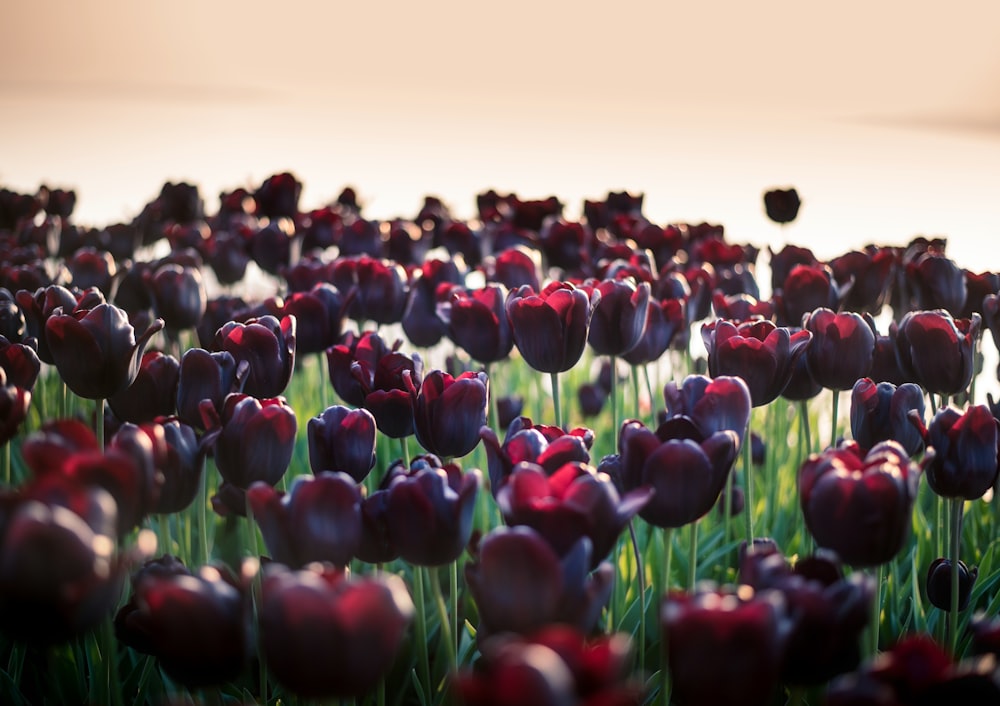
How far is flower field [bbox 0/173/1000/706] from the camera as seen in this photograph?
1.92ft

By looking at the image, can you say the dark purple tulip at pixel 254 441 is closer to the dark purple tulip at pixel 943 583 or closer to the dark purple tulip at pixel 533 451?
the dark purple tulip at pixel 533 451

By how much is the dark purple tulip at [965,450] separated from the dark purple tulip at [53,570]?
0.75m

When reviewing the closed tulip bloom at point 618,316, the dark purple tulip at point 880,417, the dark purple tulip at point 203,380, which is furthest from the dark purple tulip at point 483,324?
the dark purple tulip at point 880,417

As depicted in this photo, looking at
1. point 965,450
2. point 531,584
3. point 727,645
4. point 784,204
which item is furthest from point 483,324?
point 784,204

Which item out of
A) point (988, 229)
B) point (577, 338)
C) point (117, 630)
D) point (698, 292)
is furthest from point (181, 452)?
point (988, 229)

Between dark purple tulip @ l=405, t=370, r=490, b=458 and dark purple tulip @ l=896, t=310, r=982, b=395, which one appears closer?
dark purple tulip @ l=405, t=370, r=490, b=458

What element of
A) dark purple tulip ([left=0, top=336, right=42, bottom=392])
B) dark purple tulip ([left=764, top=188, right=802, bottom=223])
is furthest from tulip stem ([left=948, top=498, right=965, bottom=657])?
dark purple tulip ([left=764, top=188, right=802, bottom=223])

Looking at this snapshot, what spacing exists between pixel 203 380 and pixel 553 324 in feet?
1.30

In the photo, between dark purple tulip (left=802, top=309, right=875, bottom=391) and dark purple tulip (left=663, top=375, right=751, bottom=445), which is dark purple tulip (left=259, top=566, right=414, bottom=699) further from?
dark purple tulip (left=802, top=309, right=875, bottom=391)

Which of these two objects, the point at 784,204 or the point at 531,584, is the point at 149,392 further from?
the point at 784,204

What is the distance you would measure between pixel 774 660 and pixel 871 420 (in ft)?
2.20

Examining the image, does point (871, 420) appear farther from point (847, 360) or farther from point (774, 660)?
point (774, 660)

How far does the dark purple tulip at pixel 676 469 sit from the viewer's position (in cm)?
86

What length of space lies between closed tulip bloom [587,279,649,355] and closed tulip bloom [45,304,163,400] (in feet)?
1.79
